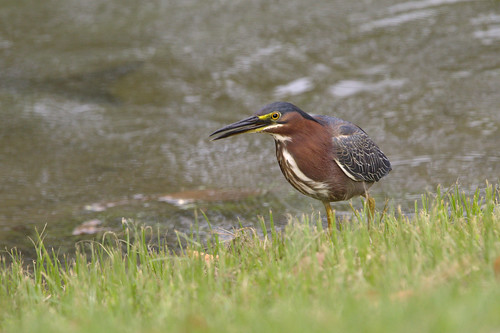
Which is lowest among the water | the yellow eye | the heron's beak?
the water

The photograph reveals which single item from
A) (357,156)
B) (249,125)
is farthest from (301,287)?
(357,156)

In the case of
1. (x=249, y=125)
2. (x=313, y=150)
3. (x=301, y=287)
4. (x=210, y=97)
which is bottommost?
(x=210, y=97)

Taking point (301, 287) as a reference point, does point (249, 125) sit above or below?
above

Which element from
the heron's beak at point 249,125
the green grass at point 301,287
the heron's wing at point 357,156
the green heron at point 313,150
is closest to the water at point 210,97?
the heron's wing at point 357,156

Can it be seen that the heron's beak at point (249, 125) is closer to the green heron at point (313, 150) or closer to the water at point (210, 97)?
the green heron at point (313, 150)

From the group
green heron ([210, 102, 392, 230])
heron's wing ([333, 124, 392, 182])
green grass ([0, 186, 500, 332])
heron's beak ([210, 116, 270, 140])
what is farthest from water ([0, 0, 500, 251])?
green grass ([0, 186, 500, 332])

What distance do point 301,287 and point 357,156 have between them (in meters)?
2.02

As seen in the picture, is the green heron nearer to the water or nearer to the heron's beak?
the heron's beak

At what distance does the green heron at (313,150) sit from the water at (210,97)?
0.99m

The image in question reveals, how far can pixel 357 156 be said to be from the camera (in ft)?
16.8

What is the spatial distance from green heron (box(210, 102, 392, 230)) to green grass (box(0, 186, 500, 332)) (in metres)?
0.68

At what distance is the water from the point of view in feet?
21.4

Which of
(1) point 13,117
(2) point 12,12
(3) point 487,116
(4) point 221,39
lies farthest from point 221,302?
(2) point 12,12

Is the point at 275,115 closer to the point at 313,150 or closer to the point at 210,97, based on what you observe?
the point at 313,150
